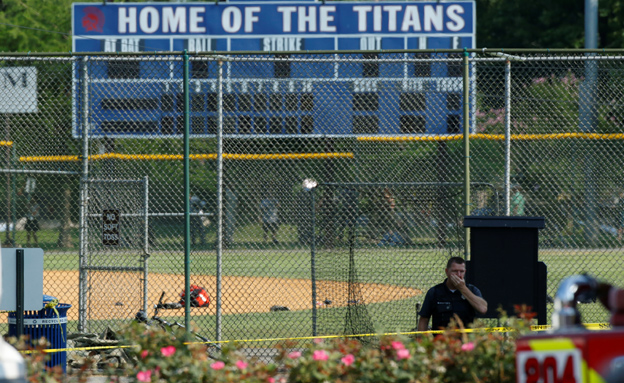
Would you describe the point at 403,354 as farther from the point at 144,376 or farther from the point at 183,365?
the point at 144,376

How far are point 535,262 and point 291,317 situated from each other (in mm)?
5659

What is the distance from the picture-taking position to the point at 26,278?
6.22m

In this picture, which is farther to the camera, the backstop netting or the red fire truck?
the backstop netting

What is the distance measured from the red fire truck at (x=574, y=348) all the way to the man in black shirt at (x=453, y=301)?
144 inches

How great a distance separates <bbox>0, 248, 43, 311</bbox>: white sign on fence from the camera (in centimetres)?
616

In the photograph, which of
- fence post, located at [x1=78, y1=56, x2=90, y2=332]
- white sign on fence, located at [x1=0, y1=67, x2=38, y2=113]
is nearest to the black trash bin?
fence post, located at [x1=78, y1=56, x2=90, y2=332]

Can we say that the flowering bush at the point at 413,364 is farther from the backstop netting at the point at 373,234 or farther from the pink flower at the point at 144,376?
the backstop netting at the point at 373,234

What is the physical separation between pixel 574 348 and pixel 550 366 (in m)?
0.18

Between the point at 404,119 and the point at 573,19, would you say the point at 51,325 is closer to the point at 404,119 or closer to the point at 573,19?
the point at 404,119

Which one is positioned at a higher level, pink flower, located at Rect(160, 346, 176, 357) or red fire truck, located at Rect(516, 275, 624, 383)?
red fire truck, located at Rect(516, 275, 624, 383)

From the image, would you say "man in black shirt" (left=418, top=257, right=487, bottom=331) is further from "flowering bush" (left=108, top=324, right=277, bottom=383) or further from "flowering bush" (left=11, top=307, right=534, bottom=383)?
"flowering bush" (left=108, top=324, right=277, bottom=383)

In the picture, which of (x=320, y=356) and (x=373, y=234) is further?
(x=373, y=234)

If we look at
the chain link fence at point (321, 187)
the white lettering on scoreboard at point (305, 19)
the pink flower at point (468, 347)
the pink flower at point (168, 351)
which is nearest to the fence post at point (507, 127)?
the chain link fence at point (321, 187)

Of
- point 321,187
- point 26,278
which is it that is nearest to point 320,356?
point 26,278
